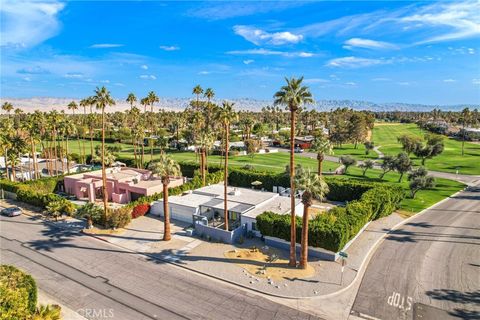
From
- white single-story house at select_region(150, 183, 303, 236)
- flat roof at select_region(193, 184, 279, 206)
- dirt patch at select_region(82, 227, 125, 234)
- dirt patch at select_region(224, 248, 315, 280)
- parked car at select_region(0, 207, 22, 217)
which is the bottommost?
dirt patch at select_region(224, 248, 315, 280)

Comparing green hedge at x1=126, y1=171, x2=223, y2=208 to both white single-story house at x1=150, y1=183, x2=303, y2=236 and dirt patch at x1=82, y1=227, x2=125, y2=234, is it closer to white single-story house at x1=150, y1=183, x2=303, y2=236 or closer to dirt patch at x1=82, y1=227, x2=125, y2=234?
white single-story house at x1=150, y1=183, x2=303, y2=236

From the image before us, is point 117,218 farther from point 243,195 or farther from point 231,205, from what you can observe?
point 243,195

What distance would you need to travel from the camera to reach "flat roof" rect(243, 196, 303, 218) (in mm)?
38250

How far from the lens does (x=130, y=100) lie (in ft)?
302

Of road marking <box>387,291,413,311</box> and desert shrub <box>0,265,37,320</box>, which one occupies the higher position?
desert shrub <box>0,265,37,320</box>

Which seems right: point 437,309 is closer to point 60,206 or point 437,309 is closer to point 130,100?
point 60,206

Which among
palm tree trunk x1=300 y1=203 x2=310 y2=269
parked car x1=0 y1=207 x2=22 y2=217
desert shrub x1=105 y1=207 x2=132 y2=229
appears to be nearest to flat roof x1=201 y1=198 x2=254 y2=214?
desert shrub x1=105 y1=207 x2=132 y2=229

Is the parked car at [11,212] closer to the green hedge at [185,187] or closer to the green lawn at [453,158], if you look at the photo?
the green hedge at [185,187]

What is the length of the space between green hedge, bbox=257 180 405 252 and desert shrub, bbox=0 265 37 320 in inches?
840

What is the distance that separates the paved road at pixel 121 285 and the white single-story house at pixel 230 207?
33.8 feet

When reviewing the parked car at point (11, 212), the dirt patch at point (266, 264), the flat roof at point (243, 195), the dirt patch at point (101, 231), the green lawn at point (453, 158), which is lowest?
the dirt patch at point (266, 264)

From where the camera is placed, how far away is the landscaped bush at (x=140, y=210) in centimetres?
4350

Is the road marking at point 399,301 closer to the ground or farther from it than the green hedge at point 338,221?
closer to the ground

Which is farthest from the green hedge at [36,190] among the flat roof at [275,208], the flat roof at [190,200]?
the flat roof at [275,208]
